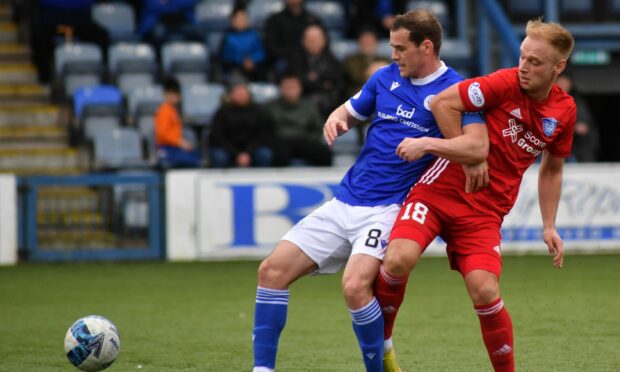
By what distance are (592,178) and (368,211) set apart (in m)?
8.40

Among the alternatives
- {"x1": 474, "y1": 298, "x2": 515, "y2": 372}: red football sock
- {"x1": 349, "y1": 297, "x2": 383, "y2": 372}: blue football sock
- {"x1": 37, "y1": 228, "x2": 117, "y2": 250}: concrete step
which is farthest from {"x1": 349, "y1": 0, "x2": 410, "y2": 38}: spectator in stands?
{"x1": 474, "y1": 298, "x2": 515, "y2": 372}: red football sock

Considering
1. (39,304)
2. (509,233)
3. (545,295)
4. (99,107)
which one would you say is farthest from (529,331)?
(99,107)

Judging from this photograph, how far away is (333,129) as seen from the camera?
21.5 feet

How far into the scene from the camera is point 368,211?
21.6 feet

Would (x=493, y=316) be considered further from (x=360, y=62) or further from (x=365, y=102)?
(x=360, y=62)

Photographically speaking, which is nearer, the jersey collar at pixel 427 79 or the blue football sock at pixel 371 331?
the blue football sock at pixel 371 331

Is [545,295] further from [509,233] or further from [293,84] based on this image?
[293,84]

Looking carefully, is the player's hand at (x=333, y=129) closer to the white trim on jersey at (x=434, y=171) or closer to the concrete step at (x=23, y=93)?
the white trim on jersey at (x=434, y=171)

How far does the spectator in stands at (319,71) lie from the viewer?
15.4 meters

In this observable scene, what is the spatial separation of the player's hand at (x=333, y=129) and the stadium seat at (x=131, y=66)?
991 centimetres

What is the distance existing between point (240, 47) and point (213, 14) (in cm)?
144

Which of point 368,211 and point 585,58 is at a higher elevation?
point 368,211

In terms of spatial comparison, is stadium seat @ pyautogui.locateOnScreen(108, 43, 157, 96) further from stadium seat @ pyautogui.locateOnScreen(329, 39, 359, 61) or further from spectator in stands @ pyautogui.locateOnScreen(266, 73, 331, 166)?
stadium seat @ pyautogui.locateOnScreen(329, 39, 359, 61)

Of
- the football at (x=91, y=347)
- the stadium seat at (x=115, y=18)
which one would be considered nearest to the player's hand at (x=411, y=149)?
the football at (x=91, y=347)
